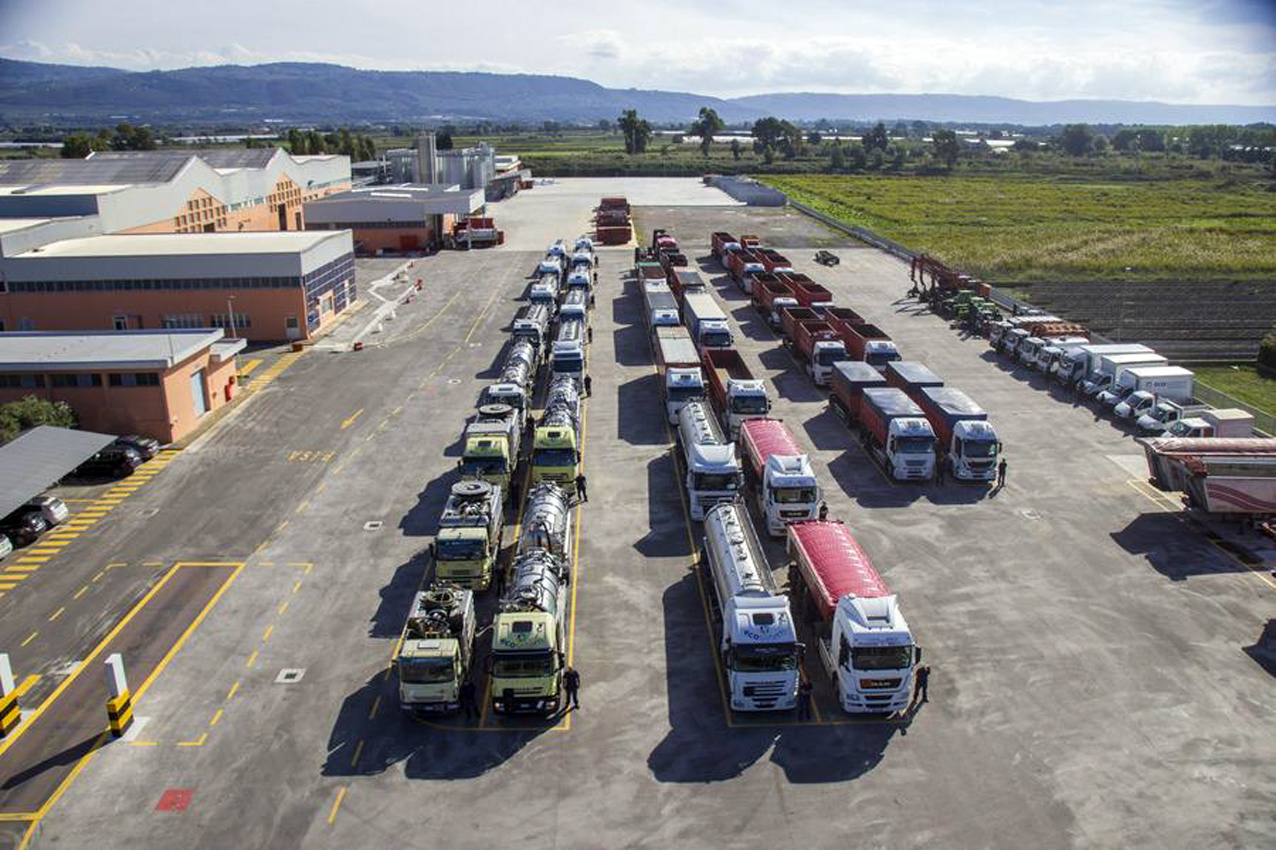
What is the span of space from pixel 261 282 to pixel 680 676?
4563 cm

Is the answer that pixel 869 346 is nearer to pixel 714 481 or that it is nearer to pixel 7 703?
pixel 714 481

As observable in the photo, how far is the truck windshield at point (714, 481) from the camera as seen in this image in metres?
32.5

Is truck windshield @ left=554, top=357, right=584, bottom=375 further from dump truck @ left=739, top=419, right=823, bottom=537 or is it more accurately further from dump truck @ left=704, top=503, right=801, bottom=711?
dump truck @ left=704, top=503, right=801, bottom=711

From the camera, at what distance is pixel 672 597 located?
2909cm

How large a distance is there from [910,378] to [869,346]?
6.61 meters

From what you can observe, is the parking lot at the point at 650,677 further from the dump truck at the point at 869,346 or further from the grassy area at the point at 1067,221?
the grassy area at the point at 1067,221

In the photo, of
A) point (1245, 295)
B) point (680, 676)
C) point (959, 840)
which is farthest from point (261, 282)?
point (1245, 295)

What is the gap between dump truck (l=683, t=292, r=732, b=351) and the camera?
167 ft

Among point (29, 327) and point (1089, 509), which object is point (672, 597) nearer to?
point (1089, 509)

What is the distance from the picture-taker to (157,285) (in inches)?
2261

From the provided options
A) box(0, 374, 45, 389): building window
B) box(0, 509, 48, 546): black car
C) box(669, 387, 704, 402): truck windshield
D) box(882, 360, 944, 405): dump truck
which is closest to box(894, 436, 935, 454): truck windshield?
box(882, 360, 944, 405): dump truck

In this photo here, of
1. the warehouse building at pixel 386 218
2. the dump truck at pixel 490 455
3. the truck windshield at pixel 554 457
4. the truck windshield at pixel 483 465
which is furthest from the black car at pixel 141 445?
the warehouse building at pixel 386 218

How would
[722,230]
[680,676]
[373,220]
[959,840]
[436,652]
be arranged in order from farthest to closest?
[722,230]
[373,220]
[680,676]
[436,652]
[959,840]

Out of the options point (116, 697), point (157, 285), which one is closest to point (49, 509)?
point (116, 697)
